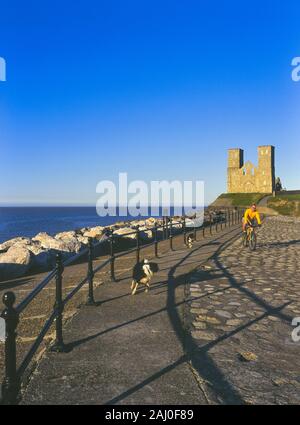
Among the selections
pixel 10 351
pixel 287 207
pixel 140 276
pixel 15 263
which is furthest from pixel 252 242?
pixel 287 207

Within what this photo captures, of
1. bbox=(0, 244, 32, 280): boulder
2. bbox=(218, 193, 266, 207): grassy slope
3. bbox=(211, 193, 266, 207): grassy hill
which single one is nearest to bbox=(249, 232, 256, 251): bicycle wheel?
bbox=(0, 244, 32, 280): boulder

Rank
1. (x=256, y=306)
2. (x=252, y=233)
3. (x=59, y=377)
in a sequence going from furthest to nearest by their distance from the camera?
(x=252, y=233)
(x=256, y=306)
(x=59, y=377)

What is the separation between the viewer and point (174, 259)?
36.0 feet

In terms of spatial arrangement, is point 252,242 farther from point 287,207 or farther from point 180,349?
point 287,207

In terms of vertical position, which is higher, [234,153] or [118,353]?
[234,153]

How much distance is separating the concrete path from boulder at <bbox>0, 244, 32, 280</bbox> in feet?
17.6

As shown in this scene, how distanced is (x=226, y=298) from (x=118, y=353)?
291cm

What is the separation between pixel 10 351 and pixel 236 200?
74301 millimetres

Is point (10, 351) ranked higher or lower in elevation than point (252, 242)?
higher

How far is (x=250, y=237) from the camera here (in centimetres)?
1369

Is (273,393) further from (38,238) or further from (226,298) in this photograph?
(38,238)

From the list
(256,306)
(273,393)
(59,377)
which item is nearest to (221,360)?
(273,393)
